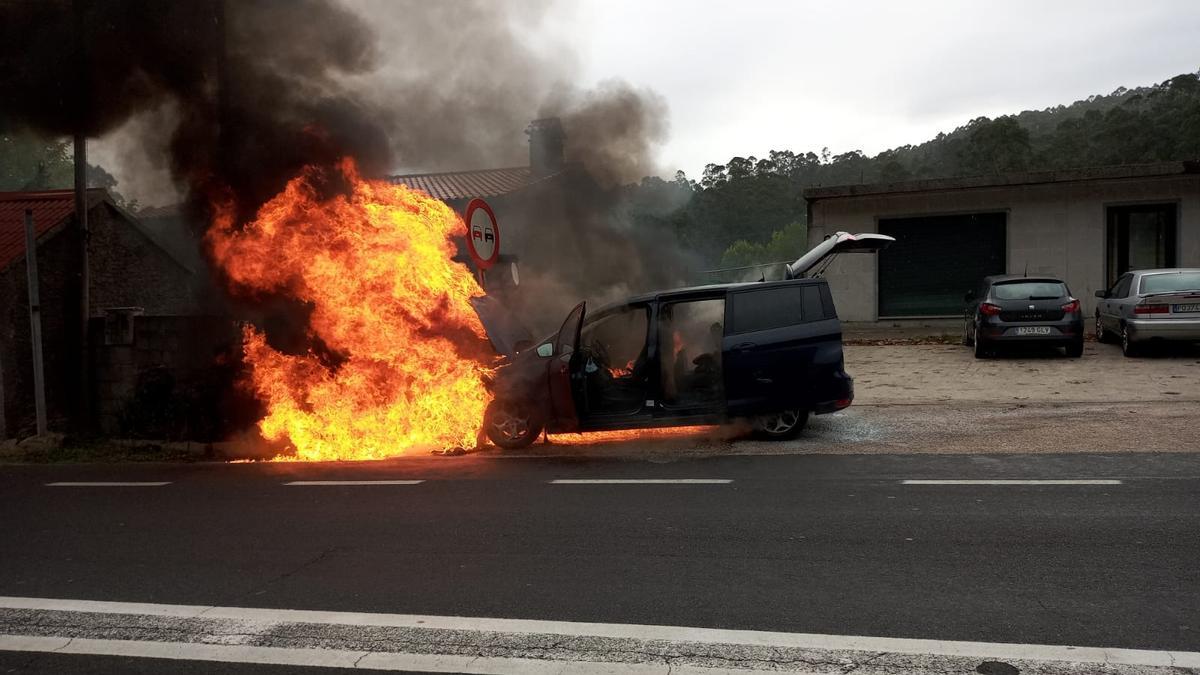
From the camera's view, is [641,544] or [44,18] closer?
[641,544]

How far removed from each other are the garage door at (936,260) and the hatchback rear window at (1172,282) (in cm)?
553

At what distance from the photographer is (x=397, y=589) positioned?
4.53 m

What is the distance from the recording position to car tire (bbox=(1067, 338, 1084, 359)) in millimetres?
13602

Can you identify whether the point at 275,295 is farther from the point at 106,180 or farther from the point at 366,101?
the point at 106,180

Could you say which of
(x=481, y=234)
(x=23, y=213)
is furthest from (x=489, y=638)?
(x=23, y=213)

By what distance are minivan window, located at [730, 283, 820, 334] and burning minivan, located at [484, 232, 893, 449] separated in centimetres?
1

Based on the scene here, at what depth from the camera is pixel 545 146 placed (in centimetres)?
1451

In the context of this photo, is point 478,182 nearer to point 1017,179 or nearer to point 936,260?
point 936,260

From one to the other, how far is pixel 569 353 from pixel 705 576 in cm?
449

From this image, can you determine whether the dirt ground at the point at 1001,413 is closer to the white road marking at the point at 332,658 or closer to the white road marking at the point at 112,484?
the white road marking at the point at 112,484

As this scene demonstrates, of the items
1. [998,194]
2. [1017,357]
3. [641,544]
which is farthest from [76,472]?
[998,194]

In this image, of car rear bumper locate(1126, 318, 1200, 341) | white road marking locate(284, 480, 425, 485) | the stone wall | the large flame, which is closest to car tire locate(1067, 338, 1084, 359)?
car rear bumper locate(1126, 318, 1200, 341)

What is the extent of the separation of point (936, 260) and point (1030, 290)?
558 cm

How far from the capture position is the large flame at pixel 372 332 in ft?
30.8
